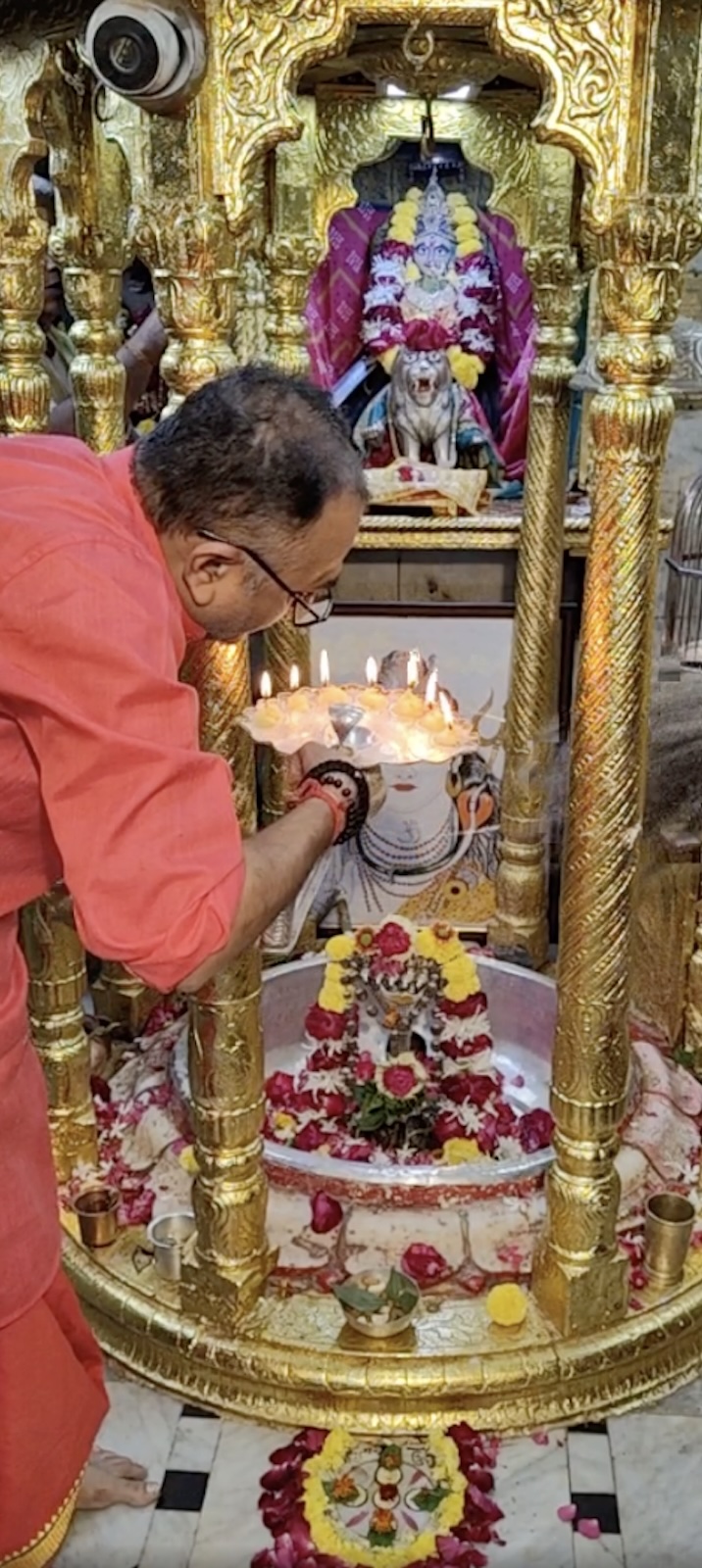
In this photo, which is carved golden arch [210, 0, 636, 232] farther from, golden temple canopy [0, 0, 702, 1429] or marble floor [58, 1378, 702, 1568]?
marble floor [58, 1378, 702, 1568]

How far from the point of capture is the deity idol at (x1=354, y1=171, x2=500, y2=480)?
4.76m

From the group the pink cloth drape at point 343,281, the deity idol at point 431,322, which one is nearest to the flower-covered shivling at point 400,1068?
the deity idol at point 431,322

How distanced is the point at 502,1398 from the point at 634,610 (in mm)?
1248

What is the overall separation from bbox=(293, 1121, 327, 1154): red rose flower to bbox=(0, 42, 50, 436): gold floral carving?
57.1 inches

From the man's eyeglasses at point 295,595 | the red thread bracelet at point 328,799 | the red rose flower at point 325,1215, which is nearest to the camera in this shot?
the man's eyeglasses at point 295,595

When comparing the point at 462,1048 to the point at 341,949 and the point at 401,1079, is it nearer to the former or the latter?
the point at 401,1079

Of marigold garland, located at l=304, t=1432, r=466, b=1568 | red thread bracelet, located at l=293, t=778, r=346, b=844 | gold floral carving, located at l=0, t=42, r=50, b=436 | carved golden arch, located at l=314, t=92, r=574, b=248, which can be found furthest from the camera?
carved golden arch, located at l=314, t=92, r=574, b=248

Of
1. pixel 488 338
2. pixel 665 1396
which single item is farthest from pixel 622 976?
pixel 488 338

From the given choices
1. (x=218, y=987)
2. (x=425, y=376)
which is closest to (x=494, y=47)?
(x=218, y=987)

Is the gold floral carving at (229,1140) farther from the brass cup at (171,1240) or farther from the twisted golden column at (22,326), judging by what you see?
the twisted golden column at (22,326)

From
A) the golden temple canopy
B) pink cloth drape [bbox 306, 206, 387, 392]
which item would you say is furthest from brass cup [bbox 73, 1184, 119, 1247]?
pink cloth drape [bbox 306, 206, 387, 392]

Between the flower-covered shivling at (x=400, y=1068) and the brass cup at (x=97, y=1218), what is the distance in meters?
0.40

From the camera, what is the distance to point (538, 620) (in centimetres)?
361

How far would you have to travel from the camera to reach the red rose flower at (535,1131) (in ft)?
8.95
